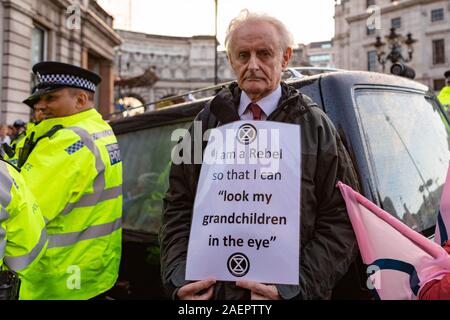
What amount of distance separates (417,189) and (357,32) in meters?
62.1

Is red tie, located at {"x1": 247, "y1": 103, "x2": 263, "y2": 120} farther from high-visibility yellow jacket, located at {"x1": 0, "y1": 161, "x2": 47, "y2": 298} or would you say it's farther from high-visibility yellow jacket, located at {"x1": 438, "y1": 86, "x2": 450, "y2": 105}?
high-visibility yellow jacket, located at {"x1": 438, "y1": 86, "x2": 450, "y2": 105}

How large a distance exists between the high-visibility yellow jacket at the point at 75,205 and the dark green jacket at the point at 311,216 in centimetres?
80

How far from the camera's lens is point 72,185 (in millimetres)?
2555

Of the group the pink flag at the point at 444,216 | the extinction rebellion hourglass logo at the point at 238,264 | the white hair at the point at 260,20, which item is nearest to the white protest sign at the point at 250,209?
the extinction rebellion hourglass logo at the point at 238,264

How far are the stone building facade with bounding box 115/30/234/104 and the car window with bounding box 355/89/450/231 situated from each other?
66.5 metres

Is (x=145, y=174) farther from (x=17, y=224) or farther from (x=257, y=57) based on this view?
(x=257, y=57)

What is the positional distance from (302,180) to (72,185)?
1.40m

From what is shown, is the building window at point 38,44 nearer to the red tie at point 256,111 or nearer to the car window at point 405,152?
the car window at point 405,152

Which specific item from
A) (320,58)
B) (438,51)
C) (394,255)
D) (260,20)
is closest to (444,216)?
(394,255)

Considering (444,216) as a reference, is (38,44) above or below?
above

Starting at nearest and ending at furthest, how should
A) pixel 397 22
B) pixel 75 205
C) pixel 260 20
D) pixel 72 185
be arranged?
pixel 260 20 → pixel 72 185 → pixel 75 205 → pixel 397 22

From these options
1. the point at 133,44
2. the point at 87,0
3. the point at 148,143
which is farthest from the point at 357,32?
the point at 148,143

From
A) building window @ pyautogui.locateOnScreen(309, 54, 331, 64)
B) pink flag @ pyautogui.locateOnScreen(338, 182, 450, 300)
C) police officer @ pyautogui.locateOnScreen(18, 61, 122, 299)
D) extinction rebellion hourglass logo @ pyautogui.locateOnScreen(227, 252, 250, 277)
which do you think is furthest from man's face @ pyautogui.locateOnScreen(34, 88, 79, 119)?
building window @ pyautogui.locateOnScreen(309, 54, 331, 64)

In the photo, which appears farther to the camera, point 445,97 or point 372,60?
point 372,60
